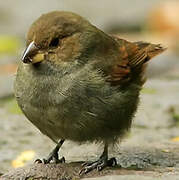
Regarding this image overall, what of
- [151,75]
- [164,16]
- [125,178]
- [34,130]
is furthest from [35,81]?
[164,16]

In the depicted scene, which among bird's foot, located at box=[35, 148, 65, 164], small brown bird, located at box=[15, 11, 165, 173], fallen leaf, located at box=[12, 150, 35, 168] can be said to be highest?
small brown bird, located at box=[15, 11, 165, 173]

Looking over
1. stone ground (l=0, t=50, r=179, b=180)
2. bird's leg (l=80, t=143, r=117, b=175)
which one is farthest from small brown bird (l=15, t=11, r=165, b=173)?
stone ground (l=0, t=50, r=179, b=180)

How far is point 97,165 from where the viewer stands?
584cm

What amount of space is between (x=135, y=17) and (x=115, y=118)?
743cm

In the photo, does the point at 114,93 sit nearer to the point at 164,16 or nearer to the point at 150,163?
the point at 150,163

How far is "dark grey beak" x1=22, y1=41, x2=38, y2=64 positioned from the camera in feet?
18.3

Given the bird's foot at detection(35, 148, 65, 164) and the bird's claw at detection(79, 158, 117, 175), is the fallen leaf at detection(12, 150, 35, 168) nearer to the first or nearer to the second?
the bird's foot at detection(35, 148, 65, 164)

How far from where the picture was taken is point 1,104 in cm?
806

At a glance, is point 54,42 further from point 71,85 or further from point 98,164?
point 98,164

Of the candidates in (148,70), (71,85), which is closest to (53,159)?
(71,85)

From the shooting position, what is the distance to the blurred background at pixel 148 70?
7047mm

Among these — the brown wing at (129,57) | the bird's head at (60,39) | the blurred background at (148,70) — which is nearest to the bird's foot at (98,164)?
the blurred background at (148,70)

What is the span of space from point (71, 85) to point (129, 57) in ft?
3.30

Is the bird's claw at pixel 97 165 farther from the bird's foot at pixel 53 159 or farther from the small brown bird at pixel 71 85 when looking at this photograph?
the bird's foot at pixel 53 159
